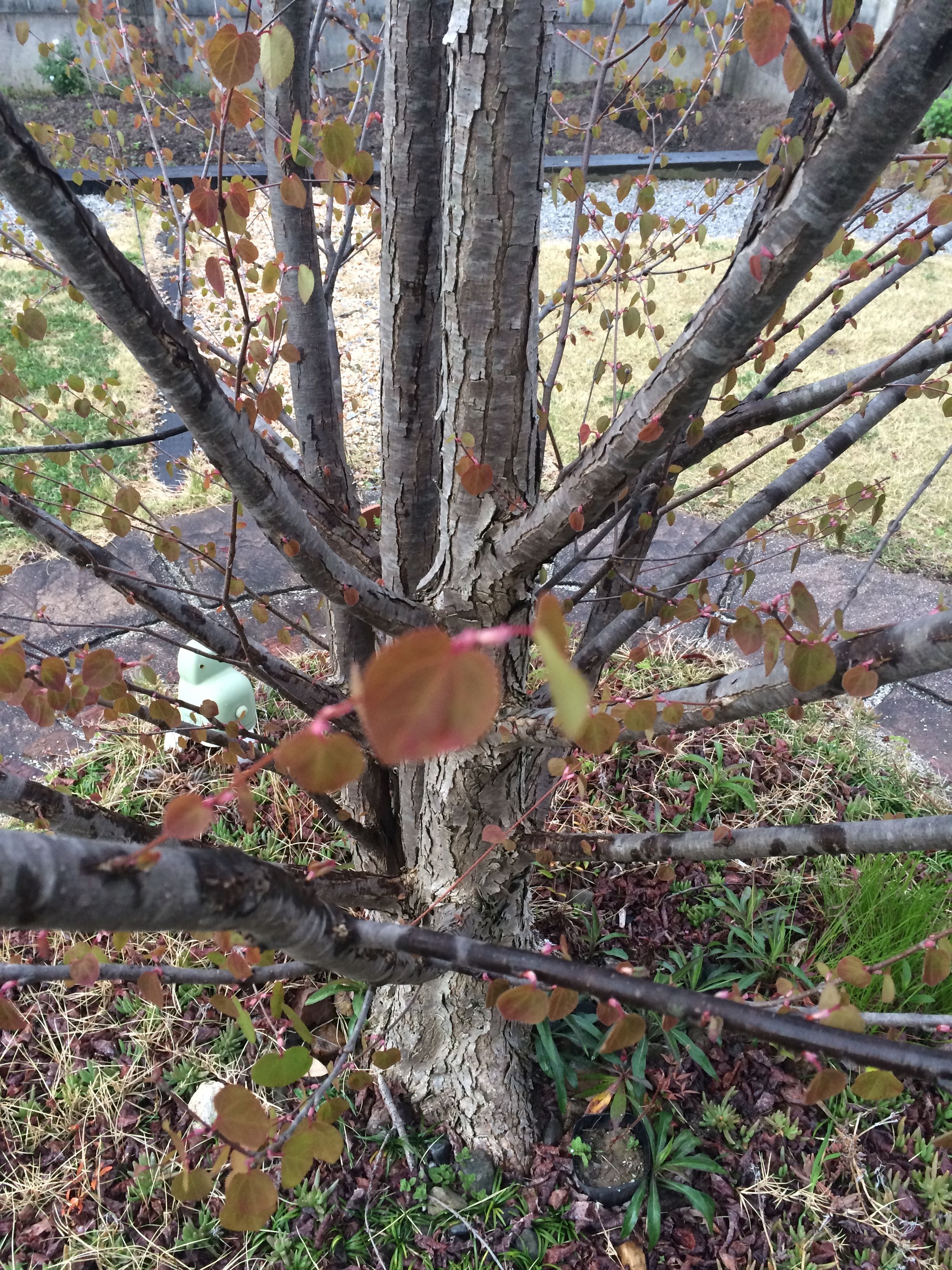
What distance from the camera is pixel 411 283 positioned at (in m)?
1.46

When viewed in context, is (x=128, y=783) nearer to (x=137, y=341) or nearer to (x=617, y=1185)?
(x=617, y=1185)

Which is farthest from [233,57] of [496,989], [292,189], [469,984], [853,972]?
[469,984]

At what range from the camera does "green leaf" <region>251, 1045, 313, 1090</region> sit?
0.68 m

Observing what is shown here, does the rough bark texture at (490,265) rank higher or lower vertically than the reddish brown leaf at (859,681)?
higher

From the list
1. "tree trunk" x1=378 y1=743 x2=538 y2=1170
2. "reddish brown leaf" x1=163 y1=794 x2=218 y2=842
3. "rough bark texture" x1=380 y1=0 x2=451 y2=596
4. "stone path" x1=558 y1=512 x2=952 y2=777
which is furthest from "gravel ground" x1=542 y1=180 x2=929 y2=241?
"reddish brown leaf" x1=163 y1=794 x2=218 y2=842

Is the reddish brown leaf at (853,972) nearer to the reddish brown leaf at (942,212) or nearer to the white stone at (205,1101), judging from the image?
the reddish brown leaf at (942,212)

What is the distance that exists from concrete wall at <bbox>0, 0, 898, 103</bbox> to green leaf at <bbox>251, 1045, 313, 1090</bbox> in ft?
35.5

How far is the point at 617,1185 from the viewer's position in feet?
6.04

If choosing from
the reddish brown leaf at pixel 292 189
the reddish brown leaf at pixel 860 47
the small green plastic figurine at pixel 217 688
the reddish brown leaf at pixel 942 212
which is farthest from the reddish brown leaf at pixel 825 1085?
the small green plastic figurine at pixel 217 688

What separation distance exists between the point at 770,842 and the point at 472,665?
3.22ft

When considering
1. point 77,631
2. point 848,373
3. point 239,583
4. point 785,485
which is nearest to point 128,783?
point 77,631

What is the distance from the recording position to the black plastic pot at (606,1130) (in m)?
1.82

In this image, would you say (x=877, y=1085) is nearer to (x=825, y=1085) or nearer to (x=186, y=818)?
(x=825, y=1085)

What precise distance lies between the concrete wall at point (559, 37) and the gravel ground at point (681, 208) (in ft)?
6.81
